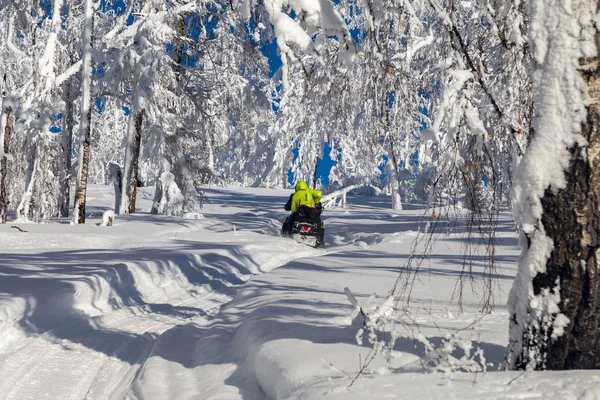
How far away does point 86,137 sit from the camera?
18.3 meters

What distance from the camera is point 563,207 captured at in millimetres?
3307

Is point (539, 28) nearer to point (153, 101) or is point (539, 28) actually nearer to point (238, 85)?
point (153, 101)

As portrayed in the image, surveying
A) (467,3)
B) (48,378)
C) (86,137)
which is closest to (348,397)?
(48,378)

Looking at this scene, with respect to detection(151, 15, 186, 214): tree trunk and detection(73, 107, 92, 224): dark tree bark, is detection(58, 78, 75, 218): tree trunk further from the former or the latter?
detection(73, 107, 92, 224): dark tree bark

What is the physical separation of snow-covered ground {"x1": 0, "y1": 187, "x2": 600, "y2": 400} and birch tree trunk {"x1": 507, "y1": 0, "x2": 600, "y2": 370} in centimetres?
26

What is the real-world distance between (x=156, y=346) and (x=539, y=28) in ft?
14.0

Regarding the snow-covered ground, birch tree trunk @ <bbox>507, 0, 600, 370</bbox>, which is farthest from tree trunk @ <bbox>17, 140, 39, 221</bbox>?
birch tree trunk @ <bbox>507, 0, 600, 370</bbox>

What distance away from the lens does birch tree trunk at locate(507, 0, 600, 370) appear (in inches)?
128

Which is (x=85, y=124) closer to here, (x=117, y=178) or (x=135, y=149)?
(x=135, y=149)

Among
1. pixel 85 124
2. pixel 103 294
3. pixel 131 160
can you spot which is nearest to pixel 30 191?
pixel 131 160

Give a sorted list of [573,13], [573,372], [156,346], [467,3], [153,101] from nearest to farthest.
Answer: [573,372], [573,13], [156,346], [467,3], [153,101]

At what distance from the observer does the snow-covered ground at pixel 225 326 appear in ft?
11.4

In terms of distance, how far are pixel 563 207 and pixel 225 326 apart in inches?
164

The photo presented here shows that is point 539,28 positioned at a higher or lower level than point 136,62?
lower
